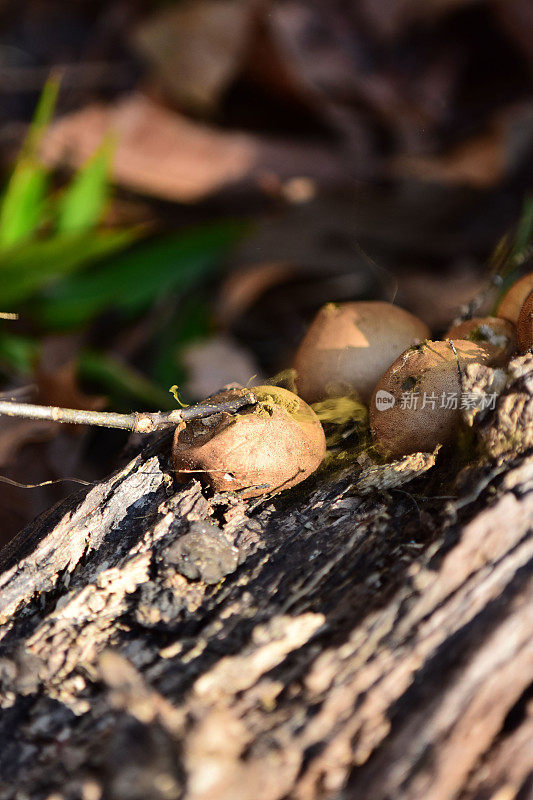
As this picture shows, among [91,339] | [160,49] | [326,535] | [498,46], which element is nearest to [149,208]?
[91,339]

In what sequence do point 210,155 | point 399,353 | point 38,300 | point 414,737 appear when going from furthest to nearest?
point 210,155 < point 38,300 < point 399,353 < point 414,737

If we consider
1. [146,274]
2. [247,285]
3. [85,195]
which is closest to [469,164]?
[247,285]

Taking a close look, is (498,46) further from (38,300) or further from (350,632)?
(350,632)

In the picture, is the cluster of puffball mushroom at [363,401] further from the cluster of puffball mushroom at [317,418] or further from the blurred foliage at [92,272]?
the blurred foliage at [92,272]

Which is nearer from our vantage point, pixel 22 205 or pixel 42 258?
pixel 42 258

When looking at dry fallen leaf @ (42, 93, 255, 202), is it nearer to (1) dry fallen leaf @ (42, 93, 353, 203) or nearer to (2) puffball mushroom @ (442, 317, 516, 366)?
(1) dry fallen leaf @ (42, 93, 353, 203)

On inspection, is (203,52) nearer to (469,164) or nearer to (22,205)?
(22,205)

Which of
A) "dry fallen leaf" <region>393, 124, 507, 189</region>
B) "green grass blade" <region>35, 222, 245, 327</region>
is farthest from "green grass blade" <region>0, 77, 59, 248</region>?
"dry fallen leaf" <region>393, 124, 507, 189</region>
